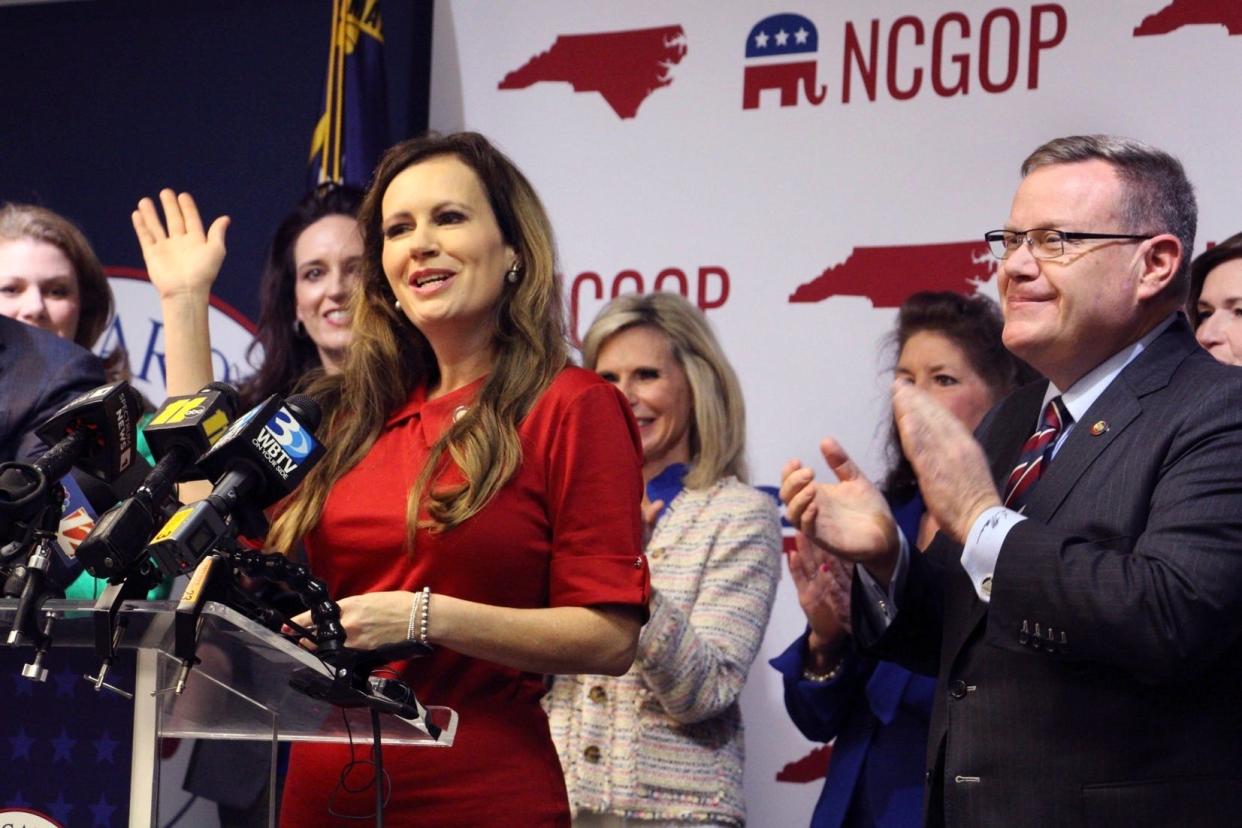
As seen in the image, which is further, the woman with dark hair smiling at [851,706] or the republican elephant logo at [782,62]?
the republican elephant logo at [782,62]

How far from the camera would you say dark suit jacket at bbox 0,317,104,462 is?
2.62 m

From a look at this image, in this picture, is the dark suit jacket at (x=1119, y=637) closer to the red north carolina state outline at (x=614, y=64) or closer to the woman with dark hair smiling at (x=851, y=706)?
the woman with dark hair smiling at (x=851, y=706)

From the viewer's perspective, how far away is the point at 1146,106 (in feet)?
12.6

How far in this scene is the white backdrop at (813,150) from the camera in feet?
12.8

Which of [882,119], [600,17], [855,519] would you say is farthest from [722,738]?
[600,17]

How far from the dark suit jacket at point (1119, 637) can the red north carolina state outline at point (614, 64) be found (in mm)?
2258

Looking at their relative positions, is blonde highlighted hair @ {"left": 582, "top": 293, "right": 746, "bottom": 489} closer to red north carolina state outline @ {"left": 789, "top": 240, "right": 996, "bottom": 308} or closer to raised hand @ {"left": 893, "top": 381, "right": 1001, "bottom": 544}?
red north carolina state outline @ {"left": 789, "top": 240, "right": 996, "bottom": 308}

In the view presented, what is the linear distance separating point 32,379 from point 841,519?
132 centimetres

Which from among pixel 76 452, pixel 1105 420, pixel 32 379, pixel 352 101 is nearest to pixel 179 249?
pixel 32 379

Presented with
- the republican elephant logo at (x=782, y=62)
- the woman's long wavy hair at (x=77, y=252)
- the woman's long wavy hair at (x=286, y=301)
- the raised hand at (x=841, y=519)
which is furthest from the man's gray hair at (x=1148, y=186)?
the woman's long wavy hair at (x=77, y=252)

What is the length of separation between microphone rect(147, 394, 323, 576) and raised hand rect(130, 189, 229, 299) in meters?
1.23

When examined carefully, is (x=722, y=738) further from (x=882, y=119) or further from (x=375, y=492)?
A: (x=882, y=119)

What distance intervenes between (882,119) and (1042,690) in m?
A: 2.19

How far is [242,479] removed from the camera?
66.2 inches
